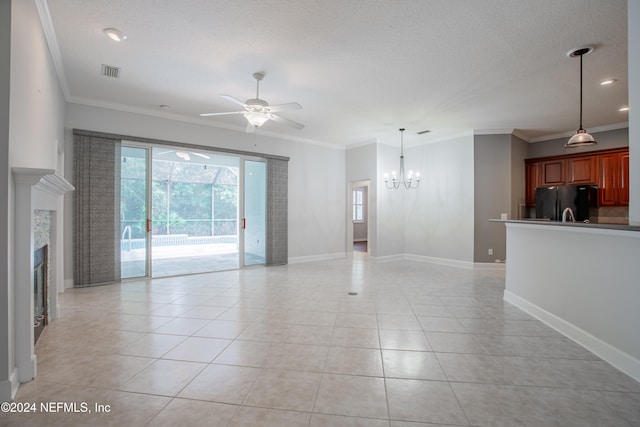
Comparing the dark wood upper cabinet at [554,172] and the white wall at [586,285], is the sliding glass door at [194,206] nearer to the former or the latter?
the white wall at [586,285]

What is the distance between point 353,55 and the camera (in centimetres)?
322

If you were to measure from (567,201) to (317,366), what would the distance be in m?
6.02

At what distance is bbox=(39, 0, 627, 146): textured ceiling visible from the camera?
2520 millimetres

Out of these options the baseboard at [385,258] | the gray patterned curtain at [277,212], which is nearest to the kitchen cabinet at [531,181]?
the baseboard at [385,258]

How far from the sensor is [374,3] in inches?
95.3

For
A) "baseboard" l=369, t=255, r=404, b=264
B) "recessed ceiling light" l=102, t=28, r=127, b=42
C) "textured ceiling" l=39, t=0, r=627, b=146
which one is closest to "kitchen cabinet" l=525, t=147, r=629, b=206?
"textured ceiling" l=39, t=0, r=627, b=146

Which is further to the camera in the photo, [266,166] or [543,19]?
[266,166]

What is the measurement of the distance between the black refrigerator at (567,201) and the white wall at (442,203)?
1.34m

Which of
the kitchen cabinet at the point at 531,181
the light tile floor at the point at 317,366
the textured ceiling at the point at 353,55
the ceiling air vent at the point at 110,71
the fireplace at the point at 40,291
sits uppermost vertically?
the ceiling air vent at the point at 110,71

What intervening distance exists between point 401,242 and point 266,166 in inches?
151

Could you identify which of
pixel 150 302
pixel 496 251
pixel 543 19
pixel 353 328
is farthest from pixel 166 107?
pixel 496 251

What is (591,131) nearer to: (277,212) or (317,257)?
(317,257)

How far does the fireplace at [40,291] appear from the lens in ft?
8.34

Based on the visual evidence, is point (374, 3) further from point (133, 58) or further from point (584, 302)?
point (584, 302)
